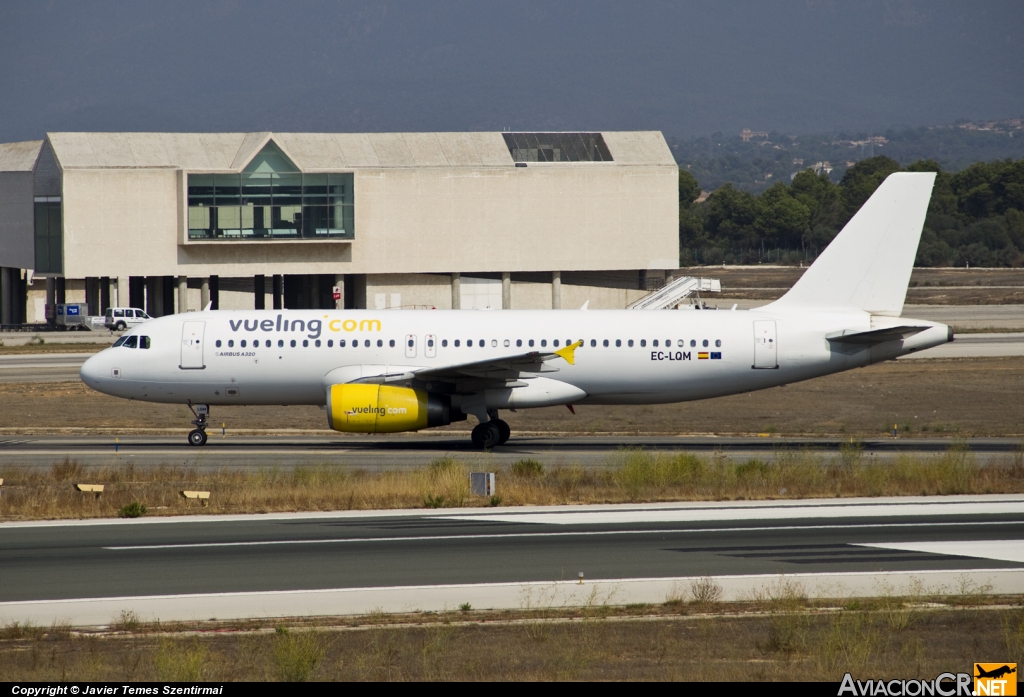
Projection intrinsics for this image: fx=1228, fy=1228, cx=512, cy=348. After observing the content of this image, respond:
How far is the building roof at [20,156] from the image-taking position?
93625 mm

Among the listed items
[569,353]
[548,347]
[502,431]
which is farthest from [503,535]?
[548,347]

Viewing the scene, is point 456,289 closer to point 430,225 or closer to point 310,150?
point 430,225

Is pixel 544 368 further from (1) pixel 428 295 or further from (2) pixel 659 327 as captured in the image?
(1) pixel 428 295

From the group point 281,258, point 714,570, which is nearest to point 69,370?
point 281,258

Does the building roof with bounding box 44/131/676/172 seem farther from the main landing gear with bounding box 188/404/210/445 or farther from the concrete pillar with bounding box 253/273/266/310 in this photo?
the main landing gear with bounding box 188/404/210/445

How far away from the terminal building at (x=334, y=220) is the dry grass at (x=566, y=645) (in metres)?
77.6

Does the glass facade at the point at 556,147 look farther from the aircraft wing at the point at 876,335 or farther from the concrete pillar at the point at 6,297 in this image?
the aircraft wing at the point at 876,335

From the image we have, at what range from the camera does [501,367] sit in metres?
31.3

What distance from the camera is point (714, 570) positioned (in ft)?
56.4

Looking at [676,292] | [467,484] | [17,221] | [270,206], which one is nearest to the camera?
[467,484]

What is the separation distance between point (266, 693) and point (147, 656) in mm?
2465

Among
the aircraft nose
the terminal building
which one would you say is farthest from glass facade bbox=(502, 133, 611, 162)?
the aircraft nose

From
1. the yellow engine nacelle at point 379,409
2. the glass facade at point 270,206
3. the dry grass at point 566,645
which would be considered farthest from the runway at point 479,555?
the glass facade at point 270,206

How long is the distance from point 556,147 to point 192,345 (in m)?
68.9
